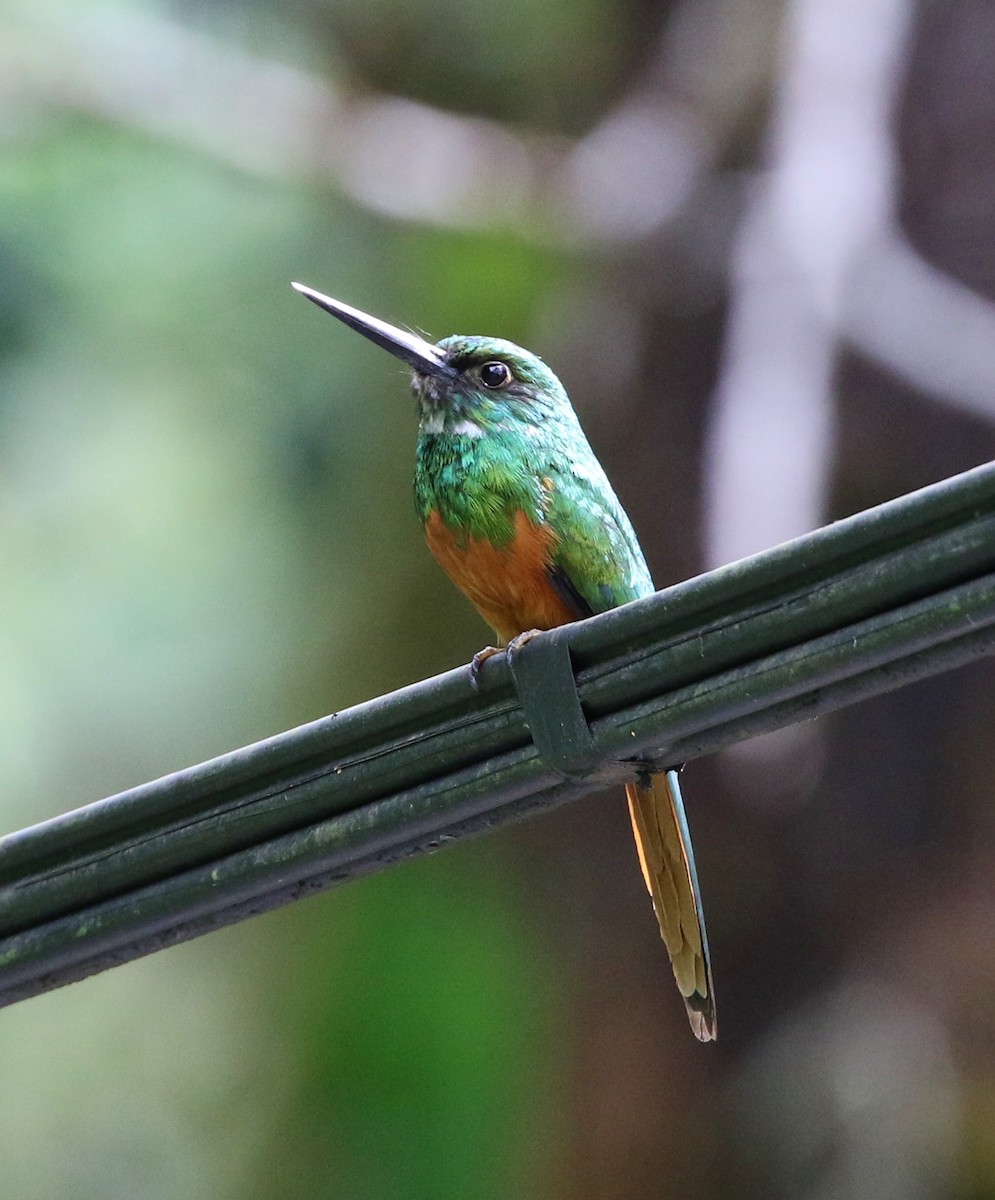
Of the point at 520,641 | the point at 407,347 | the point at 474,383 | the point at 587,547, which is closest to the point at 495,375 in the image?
the point at 474,383

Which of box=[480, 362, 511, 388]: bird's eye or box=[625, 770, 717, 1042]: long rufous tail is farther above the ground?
Result: box=[480, 362, 511, 388]: bird's eye

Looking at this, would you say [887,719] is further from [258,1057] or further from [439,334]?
[258,1057]

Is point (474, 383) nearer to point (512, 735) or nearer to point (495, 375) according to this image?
point (495, 375)

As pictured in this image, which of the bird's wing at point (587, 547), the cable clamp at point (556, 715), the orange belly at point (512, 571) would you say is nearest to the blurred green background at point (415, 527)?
the bird's wing at point (587, 547)

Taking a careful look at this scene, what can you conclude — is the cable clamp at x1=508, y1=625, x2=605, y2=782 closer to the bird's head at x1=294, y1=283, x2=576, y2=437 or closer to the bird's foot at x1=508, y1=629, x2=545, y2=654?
the bird's foot at x1=508, y1=629, x2=545, y2=654

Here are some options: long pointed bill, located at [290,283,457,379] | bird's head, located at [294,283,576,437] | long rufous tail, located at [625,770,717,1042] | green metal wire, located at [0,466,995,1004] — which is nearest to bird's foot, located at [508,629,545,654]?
green metal wire, located at [0,466,995,1004]

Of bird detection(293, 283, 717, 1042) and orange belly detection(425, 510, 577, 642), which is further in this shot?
orange belly detection(425, 510, 577, 642)

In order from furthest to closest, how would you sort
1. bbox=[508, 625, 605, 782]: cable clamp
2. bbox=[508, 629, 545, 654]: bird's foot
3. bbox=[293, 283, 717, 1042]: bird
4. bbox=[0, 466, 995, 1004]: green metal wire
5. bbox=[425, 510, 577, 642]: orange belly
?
bbox=[425, 510, 577, 642]: orange belly, bbox=[293, 283, 717, 1042]: bird, bbox=[508, 629, 545, 654]: bird's foot, bbox=[508, 625, 605, 782]: cable clamp, bbox=[0, 466, 995, 1004]: green metal wire
